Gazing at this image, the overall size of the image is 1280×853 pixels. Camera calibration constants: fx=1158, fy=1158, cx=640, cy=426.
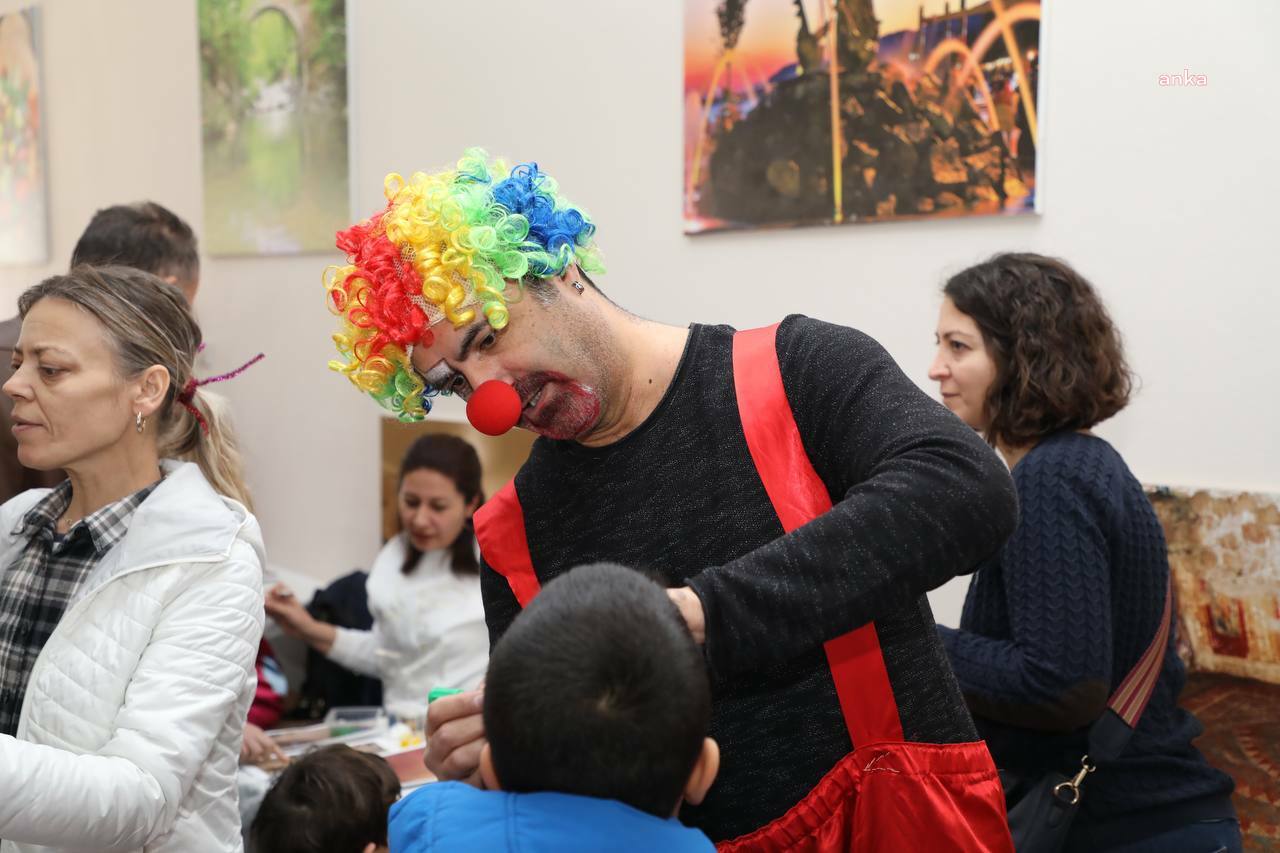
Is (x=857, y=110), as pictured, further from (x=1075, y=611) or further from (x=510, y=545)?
(x=510, y=545)

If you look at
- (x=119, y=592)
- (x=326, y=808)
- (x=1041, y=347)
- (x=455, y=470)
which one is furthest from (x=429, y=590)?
(x=1041, y=347)

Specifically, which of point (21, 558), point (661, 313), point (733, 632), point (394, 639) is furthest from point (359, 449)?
point (733, 632)

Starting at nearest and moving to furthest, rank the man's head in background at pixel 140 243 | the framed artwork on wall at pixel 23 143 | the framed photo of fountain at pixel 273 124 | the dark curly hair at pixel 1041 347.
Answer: the dark curly hair at pixel 1041 347
the man's head in background at pixel 140 243
the framed photo of fountain at pixel 273 124
the framed artwork on wall at pixel 23 143

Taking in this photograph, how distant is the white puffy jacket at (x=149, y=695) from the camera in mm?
1330

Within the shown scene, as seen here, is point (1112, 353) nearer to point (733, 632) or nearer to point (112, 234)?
point (733, 632)

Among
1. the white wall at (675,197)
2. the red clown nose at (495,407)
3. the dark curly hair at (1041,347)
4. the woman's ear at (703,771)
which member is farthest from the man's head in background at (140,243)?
the woman's ear at (703,771)

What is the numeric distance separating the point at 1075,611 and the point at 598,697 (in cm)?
98

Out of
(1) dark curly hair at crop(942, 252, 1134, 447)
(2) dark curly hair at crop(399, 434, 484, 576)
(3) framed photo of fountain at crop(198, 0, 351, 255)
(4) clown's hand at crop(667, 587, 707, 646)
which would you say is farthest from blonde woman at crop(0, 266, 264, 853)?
(3) framed photo of fountain at crop(198, 0, 351, 255)

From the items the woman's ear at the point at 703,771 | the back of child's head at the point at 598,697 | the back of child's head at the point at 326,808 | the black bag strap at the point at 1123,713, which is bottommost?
the back of child's head at the point at 326,808

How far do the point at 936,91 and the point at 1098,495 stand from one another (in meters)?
1.01

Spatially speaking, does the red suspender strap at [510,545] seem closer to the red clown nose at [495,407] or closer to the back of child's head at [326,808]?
the red clown nose at [495,407]

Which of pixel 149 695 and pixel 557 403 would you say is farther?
pixel 149 695

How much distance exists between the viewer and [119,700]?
57.1 inches

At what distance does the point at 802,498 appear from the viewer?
1218 mm
